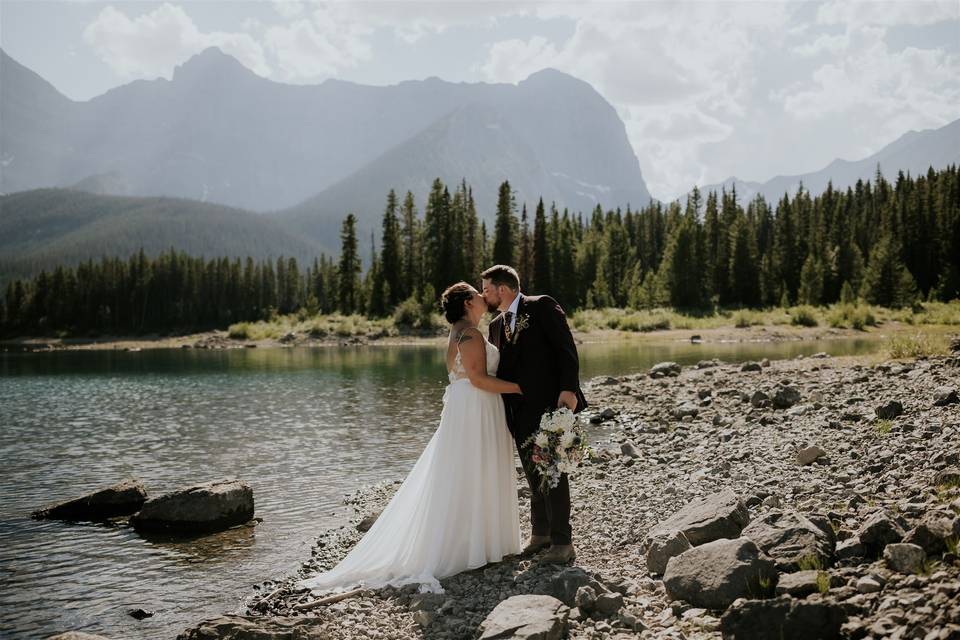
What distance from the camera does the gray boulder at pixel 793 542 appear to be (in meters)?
6.01

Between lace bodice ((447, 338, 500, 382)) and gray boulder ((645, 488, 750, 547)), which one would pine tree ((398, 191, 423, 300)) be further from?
gray boulder ((645, 488, 750, 547))

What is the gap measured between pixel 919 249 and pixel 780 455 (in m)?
99.9

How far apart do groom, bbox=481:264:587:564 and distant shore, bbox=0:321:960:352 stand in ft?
146

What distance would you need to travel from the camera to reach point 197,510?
12.2 m

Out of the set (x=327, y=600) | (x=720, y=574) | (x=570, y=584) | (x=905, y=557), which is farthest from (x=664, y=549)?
(x=327, y=600)

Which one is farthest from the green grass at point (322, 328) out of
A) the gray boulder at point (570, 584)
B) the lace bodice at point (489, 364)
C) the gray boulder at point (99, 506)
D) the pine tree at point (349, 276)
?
the gray boulder at point (570, 584)

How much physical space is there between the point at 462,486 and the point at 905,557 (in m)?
4.40

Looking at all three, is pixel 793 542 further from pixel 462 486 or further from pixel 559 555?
pixel 462 486

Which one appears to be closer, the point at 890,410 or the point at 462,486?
the point at 462,486

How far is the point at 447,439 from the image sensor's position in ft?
26.1

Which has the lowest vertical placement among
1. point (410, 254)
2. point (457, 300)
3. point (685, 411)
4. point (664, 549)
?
point (685, 411)

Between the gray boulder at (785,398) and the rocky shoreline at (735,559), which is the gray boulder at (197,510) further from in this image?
the gray boulder at (785,398)

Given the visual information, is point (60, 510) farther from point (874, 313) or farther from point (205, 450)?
point (874, 313)

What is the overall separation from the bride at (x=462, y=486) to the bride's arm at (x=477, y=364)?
12 millimetres
